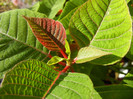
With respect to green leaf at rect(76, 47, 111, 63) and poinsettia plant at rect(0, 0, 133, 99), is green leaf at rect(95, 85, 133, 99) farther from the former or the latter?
green leaf at rect(76, 47, 111, 63)

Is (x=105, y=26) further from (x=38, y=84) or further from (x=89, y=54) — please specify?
(x=38, y=84)

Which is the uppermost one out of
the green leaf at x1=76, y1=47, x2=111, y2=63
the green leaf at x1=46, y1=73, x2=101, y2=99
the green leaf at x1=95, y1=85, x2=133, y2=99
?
the green leaf at x1=76, y1=47, x2=111, y2=63

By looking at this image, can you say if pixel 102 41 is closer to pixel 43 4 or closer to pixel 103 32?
pixel 103 32

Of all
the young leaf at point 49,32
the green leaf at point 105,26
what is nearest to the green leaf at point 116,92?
the green leaf at point 105,26

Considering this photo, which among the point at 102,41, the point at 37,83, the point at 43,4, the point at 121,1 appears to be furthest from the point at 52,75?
the point at 43,4

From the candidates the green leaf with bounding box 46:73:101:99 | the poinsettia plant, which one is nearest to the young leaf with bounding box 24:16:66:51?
the poinsettia plant

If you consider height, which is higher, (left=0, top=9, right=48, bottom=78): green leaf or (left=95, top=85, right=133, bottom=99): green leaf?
(left=0, top=9, right=48, bottom=78): green leaf

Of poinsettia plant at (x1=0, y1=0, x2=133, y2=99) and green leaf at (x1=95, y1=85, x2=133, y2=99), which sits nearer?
poinsettia plant at (x1=0, y1=0, x2=133, y2=99)

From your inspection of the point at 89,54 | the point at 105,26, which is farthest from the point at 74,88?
the point at 105,26
